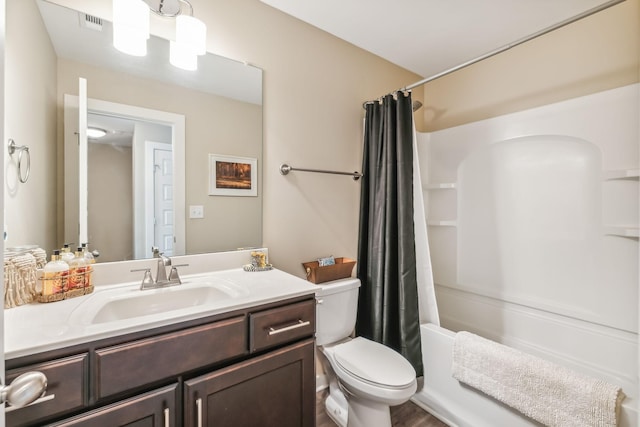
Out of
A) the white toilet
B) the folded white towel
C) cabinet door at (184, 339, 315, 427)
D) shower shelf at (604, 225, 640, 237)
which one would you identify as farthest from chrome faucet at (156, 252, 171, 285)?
shower shelf at (604, 225, 640, 237)

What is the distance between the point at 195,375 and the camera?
0.93m

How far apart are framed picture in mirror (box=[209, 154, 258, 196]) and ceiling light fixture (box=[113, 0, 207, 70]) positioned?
0.48 meters

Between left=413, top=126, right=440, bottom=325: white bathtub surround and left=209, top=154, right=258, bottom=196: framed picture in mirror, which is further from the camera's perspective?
left=413, top=126, right=440, bottom=325: white bathtub surround

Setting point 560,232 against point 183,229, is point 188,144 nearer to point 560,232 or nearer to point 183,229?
point 183,229

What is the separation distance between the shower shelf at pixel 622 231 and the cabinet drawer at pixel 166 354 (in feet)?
6.47

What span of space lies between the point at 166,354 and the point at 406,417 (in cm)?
150

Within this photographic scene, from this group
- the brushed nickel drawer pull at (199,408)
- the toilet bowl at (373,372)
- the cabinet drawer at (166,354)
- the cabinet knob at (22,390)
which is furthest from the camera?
the toilet bowl at (373,372)

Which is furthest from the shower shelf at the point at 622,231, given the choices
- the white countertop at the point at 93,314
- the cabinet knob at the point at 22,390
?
the cabinet knob at the point at 22,390

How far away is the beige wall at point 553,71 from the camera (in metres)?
1.61

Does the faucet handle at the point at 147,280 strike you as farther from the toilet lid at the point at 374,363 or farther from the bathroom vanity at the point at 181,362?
the toilet lid at the point at 374,363

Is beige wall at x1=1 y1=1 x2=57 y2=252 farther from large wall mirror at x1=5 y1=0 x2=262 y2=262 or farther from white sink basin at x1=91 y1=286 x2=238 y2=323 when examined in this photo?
white sink basin at x1=91 y1=286 x2=238 y2=323

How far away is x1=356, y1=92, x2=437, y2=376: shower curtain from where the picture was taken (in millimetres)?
1737

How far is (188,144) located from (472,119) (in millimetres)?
2124

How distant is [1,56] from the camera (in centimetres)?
56
